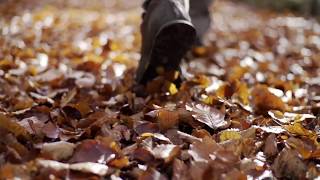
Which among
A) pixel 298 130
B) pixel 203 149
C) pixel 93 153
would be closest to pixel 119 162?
pixel 93 153

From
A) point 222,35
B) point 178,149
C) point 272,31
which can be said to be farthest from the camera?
point 272,31

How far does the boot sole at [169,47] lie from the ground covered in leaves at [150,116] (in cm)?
8

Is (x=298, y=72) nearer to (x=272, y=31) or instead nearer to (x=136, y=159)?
(x=136, y=159)

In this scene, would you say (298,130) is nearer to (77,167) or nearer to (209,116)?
(209,116)

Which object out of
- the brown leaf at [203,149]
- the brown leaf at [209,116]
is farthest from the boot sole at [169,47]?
the brown leaf at [203,149]

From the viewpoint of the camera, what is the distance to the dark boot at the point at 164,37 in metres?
1.98

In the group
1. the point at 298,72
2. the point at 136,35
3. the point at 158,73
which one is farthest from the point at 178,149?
the point at 136,35

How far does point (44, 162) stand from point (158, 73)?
1.07 meters

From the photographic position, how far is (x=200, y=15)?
3271 millimetres

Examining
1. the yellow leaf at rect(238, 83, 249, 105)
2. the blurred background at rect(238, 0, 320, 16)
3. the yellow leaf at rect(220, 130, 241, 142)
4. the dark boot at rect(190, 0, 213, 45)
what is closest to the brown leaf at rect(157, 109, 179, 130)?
the yellow leaf at rect(220, 130, 241, 142)

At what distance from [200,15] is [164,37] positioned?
131 cm

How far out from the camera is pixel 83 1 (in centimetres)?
830

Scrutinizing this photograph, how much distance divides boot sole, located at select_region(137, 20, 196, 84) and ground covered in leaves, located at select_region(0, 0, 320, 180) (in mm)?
81

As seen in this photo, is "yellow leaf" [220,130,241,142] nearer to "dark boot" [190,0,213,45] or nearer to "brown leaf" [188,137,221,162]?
"brown leaf" [188,137,221,162]
